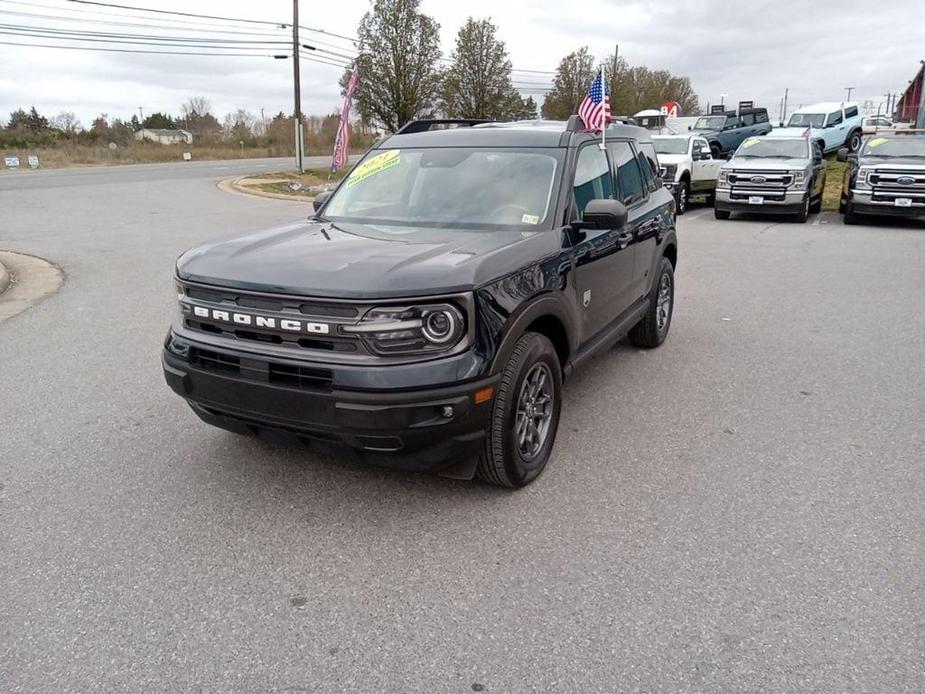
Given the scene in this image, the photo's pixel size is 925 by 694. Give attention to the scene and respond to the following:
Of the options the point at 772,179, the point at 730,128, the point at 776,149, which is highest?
the point at 730,128

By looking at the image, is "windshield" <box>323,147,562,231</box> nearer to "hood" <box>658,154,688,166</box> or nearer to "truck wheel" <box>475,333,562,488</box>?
"truck wheel" <box>475,333,562,488</box>

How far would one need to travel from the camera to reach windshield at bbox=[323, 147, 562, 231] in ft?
14.0

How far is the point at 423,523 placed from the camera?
349 cm

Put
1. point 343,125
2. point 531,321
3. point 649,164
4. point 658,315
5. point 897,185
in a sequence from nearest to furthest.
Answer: point 531,321, point 649,164, point 658,315, point 897,185, point 343,125

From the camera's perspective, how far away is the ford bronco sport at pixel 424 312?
3160 mm

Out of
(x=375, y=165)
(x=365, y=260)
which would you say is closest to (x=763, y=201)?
(x=375, y=165)

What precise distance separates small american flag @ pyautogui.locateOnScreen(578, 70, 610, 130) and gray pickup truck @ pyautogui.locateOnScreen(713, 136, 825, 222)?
10.1 meters

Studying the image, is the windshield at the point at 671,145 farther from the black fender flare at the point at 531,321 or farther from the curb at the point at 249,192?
the black fender flare at the point at 531,321

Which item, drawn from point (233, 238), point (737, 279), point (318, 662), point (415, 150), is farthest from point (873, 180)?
point (318, 662)

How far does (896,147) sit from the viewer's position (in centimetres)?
1527

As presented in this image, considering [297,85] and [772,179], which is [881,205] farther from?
[297,85]

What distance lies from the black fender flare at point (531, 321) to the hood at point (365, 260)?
0.21m

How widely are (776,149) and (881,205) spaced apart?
2.98m

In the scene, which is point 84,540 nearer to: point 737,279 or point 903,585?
point 903,585
